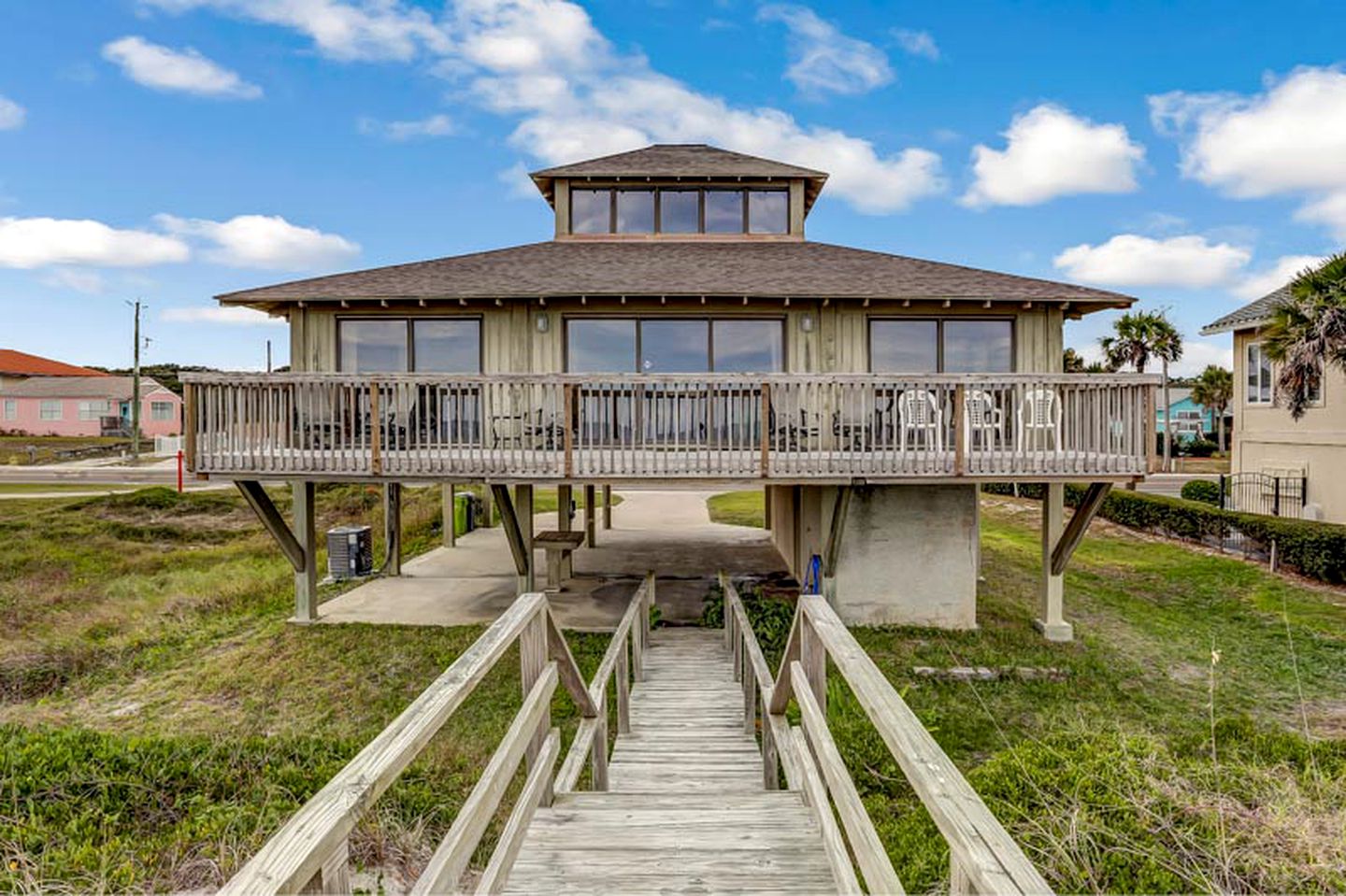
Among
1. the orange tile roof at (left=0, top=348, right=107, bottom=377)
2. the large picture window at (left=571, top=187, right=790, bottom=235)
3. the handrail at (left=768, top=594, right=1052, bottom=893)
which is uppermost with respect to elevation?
the orange tile roof at (left=0, top=348, right=107, bottom=377)

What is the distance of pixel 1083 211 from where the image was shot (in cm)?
3828

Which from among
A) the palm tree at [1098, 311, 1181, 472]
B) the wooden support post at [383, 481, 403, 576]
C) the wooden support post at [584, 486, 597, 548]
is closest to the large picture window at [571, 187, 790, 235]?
the wooden support post at [584, 486, 597, 548]

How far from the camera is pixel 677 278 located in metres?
10.8

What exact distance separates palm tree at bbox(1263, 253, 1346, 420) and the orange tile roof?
9016 centimetres

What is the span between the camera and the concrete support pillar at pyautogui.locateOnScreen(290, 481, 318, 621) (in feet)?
33.8

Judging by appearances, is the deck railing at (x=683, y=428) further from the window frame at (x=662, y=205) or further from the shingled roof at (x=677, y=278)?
the window frame at (x=662, y=205)

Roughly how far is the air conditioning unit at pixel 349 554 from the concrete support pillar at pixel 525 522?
481 cm

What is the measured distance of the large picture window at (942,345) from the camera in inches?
427

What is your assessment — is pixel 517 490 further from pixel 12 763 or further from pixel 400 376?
pixel 12 763

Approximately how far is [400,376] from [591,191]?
6678mm

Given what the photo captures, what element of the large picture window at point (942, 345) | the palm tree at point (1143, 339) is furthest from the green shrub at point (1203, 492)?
the palm tree at point (1143, 339)

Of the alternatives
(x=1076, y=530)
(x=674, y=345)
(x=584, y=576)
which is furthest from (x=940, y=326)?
(x=584, y=576)

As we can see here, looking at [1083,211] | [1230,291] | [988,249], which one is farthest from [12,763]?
[1230,291]

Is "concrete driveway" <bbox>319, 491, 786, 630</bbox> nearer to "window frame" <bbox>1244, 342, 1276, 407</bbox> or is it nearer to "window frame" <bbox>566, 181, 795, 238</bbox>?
"window frame" <bbox>566, 181, 795, 238</bbox>
